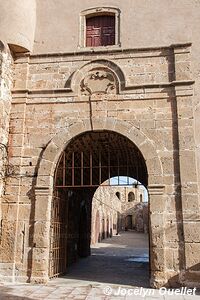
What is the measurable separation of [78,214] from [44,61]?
16.8 feet

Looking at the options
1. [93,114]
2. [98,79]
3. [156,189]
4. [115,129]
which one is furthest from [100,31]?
[156,189]

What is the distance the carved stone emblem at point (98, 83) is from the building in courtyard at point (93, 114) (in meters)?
0.02

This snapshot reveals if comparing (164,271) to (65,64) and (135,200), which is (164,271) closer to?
(65,64)

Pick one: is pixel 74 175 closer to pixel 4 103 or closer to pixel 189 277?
pixel 4 103

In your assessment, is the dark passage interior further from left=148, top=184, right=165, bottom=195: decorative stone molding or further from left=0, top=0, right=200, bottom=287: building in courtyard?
left=148, top=184, right=165, bottom=195: decorative stone molding

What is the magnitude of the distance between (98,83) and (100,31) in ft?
4.95

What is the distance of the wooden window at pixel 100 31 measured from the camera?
7.95m

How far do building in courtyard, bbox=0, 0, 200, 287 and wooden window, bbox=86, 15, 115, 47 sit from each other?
24 millimetres

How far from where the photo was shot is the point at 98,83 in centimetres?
741

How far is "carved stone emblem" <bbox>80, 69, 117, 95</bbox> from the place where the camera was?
7348 mm

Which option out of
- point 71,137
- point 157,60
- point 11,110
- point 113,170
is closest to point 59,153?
point 71,137

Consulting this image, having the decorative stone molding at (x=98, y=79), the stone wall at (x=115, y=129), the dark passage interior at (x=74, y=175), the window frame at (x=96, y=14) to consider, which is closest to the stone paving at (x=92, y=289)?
the stone wall at (x=115, y=129)

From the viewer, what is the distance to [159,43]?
7.48m

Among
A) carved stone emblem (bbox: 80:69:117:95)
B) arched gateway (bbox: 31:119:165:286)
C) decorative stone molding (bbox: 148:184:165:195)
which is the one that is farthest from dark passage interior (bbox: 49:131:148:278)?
carved stone emblem (bbox: 80:69:117:95)
